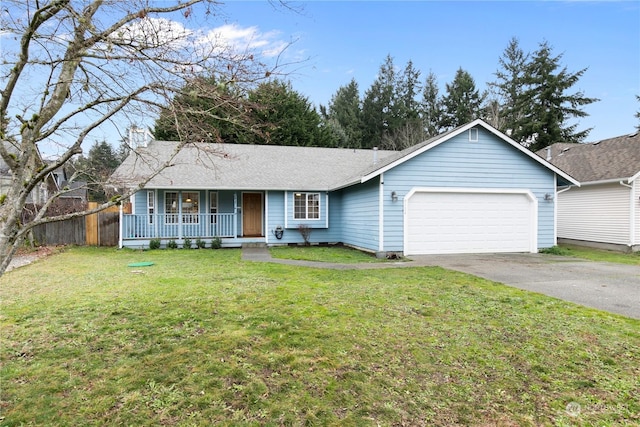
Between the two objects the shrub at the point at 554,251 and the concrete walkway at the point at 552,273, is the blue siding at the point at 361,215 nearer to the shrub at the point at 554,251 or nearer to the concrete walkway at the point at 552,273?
the concrete walkway at the point at 552,273

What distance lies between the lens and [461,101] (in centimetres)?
3638

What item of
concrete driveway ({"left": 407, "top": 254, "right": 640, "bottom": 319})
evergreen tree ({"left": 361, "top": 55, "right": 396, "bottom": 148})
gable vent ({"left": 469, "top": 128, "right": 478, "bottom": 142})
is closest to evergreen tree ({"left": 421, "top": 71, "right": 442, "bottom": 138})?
evergreen tree ({"left": 361, "top": 55, "right": 396, "bottom": 148})

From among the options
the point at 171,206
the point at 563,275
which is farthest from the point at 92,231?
the point at 563,275

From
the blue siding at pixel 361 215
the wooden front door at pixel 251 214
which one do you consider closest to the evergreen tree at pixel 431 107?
the blue siding at pixel 361 215

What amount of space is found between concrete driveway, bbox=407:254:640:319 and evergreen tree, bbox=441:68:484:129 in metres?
27.2

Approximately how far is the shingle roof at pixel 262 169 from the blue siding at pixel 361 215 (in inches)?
47.1

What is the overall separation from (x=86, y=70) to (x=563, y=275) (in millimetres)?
9755

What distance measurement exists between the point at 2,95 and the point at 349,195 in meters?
12.8

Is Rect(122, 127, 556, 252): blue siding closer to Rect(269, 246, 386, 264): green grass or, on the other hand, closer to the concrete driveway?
Rect(269, 246, 386, 264): green grass

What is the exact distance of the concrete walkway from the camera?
617cm

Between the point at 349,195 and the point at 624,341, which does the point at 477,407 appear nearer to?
the point at 624,341

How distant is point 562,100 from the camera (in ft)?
107

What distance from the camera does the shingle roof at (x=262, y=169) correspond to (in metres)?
14.1

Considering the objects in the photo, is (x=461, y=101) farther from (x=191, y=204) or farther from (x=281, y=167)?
(x=191, y=204)
